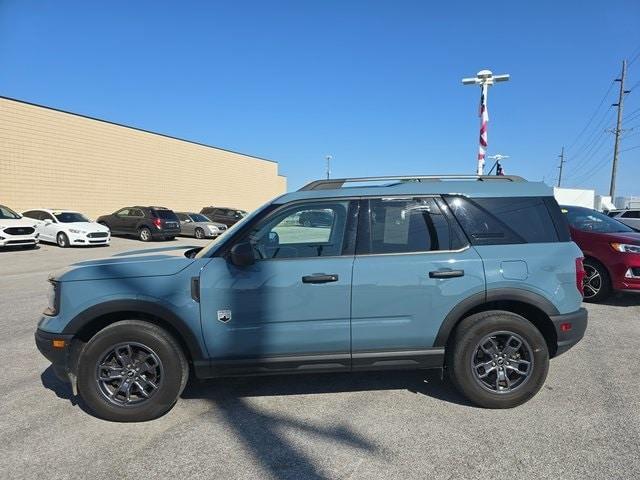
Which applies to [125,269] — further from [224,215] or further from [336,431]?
[224,215]

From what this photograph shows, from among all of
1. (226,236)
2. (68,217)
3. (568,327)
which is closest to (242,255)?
(226,236)

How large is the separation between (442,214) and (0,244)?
657 inches

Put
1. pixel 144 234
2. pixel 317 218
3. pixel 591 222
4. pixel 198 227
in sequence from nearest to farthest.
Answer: pixel 317 218
pixel 591 222
pixel 144 234
pixel 198 227

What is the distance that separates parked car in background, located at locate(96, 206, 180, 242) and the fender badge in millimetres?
19254

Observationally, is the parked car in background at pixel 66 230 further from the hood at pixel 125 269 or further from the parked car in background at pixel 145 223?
the hood at pixel 125 269

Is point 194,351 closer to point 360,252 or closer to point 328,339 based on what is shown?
point 328,339

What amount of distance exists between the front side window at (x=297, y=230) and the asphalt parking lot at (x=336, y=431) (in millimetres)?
1313

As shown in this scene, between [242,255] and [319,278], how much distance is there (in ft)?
2.06

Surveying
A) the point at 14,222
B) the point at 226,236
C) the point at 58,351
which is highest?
the point at 14,222

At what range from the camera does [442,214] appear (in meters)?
3.70

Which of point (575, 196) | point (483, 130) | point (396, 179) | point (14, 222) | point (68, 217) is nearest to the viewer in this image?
A: point (396, 179)

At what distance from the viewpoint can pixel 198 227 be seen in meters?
24.2

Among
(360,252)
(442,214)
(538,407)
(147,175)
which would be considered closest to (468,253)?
(442,214)

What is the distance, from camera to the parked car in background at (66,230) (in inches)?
682
